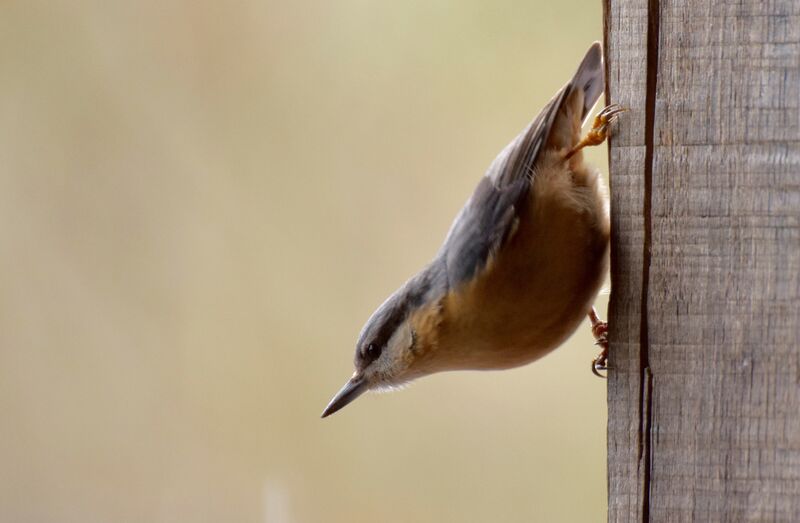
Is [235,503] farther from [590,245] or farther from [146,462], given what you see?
[590,245]

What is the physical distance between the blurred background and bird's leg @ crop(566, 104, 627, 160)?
1.41m

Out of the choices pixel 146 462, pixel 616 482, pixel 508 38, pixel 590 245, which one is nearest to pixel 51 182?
pixel 146 462

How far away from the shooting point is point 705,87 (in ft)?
5.04

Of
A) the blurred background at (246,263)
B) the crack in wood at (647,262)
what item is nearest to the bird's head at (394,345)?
the crack in wood at (647,262)

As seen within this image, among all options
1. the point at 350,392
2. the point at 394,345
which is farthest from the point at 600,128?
the point at 350,392

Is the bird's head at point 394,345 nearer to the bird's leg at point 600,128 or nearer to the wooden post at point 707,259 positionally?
the bird's leg at point 600,128

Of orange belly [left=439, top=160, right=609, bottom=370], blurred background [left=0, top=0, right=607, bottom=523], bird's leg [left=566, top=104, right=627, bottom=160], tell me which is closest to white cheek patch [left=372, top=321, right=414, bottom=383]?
orange belly [left=439, top=160, right=609, bottom=370]

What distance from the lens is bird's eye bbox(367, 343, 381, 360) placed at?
2.39 metres

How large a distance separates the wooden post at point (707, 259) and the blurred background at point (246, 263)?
1854 millimetres

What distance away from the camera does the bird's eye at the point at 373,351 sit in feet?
7.85

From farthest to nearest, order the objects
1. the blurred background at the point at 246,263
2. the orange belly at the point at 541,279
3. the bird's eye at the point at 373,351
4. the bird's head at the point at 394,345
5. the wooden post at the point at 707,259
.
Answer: the blurred background at the point at 246,263 < the bird's eye at the point at 373,351 < the bird's head at the point at 394,345 < the orange belly at the point at 541,279 < the wooden post at the point at 707,259

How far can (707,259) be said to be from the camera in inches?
60.8

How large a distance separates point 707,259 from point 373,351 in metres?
1.05

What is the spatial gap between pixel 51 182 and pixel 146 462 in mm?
1137
